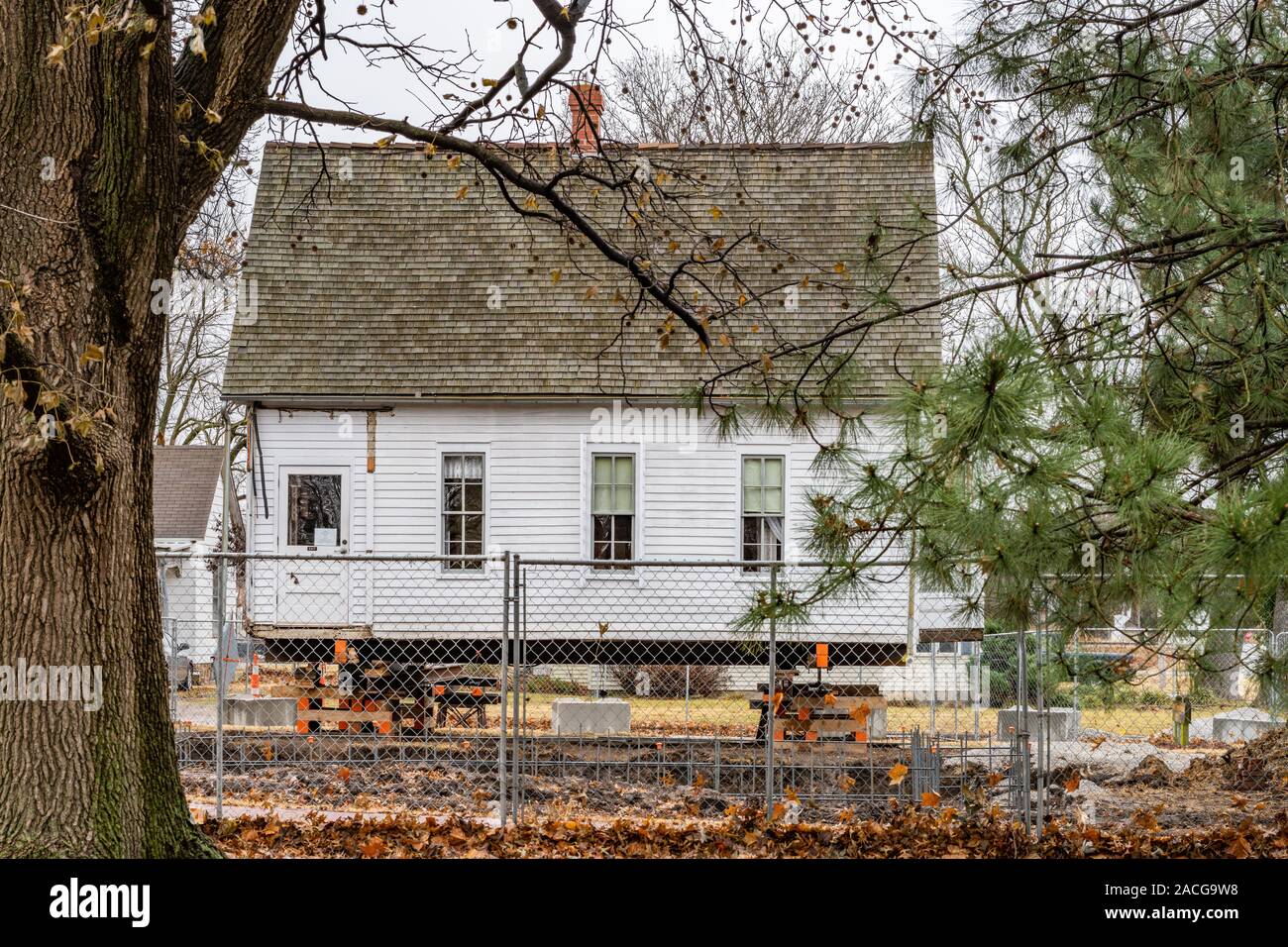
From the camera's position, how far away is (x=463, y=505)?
1833 cm

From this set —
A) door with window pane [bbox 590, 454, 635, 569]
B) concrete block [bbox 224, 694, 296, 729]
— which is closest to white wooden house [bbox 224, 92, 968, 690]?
door with window pane [bbox 590, 454, 635, 569]

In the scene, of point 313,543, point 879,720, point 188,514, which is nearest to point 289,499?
point 313,543

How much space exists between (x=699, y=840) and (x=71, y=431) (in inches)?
189

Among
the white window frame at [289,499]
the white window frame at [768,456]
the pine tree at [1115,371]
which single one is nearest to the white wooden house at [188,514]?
the white window frame at [289,499]

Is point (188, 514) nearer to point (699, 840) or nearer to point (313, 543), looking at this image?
point (313, 543)

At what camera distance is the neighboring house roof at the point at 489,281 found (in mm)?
17906

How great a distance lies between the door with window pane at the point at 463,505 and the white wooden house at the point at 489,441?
3 cm

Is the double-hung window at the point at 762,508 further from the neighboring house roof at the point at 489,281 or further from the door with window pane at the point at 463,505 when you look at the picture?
the door with window pane at the point at 463,505

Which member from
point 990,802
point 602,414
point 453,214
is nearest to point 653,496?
point 602,414

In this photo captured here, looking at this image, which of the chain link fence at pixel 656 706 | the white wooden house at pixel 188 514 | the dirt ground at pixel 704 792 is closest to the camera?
the chain link fence at pixel 656 706

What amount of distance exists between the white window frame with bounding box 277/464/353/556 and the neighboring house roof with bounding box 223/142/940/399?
118 cm

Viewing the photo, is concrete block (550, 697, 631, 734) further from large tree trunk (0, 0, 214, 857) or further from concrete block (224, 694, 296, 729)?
large tree trunk (0, 0, 214, 857)

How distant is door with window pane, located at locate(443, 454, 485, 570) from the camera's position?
18.3 m

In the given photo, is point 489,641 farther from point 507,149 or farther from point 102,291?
point 102,291
